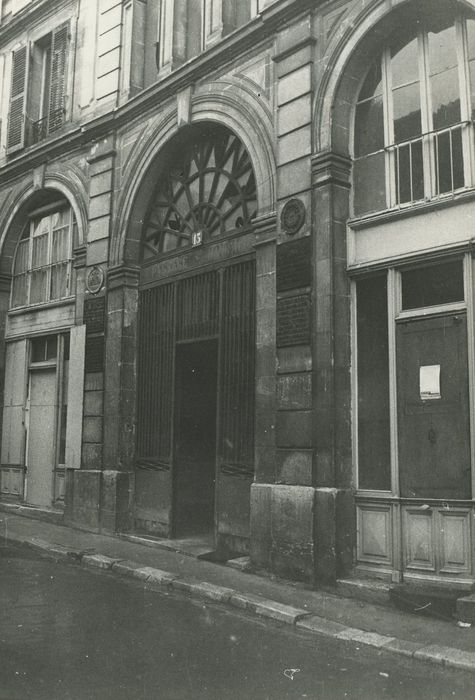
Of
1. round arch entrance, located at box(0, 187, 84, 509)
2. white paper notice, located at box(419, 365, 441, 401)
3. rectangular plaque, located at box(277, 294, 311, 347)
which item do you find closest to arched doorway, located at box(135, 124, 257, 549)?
rectangular plaque, located at box(277, 294, 311, 347)

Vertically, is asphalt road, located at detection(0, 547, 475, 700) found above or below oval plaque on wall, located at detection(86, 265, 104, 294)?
below

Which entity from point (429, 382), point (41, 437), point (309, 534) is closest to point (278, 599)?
point (309, 534)

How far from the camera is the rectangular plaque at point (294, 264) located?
8414 mm

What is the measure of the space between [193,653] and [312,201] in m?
5.25

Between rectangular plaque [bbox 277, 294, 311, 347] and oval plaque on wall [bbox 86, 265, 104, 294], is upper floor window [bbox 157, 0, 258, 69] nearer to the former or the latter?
oval plaque on wall [bbox 86, 265, 104, 294]

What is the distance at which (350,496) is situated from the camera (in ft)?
26.0

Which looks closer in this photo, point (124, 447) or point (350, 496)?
point (350, 496)

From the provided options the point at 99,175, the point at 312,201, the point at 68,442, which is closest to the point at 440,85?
the point at 312,201

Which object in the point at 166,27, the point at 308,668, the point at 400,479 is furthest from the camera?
the point at 166,27

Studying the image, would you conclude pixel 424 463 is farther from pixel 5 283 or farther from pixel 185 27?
pixel 5 283

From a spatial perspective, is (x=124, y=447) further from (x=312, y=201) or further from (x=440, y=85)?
(x=440, y=85)

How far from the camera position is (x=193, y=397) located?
1095 centimetres

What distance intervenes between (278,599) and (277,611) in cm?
52

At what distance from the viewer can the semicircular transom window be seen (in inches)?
398
